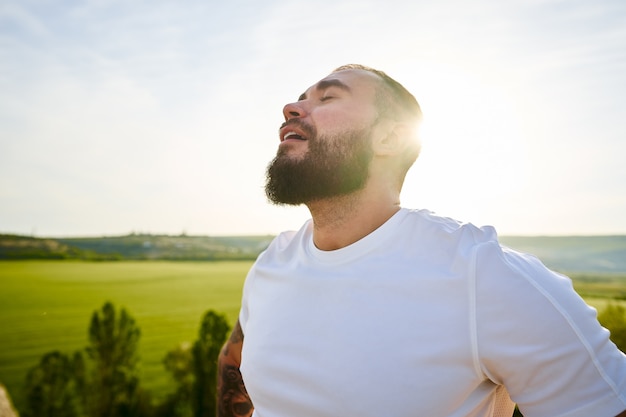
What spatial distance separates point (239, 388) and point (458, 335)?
137cm

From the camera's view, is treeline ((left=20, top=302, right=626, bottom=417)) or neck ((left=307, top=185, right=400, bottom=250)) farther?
treeline ((left=20, top=302, right=626, bottom=417))

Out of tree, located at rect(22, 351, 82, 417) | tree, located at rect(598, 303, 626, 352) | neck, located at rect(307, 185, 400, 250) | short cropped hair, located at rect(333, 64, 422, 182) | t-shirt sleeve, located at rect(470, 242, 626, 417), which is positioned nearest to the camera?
t-shirt sleeve, located at rect(470, 242, 626, 417)

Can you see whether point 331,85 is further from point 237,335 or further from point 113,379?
point 113,379

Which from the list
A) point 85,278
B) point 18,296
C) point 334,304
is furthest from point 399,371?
point 85,278

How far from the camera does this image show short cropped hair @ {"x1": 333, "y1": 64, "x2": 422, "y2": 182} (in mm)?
2219

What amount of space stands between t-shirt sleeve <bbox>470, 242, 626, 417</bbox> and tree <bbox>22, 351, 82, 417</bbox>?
1713 cm

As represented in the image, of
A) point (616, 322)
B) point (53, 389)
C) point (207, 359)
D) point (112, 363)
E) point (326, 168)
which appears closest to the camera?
point (326, 168)

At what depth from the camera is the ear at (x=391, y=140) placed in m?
2.12

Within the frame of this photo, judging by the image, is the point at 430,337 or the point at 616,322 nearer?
the point at 430,337

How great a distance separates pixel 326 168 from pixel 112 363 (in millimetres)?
17735

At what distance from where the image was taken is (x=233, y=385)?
234 centimetres

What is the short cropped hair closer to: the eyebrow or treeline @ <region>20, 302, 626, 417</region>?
the eyebrow

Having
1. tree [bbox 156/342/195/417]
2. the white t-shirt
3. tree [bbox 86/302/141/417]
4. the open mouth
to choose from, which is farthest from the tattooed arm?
tree [bbox 86/302/141/417]

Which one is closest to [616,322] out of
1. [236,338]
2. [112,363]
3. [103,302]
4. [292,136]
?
[236,338]
